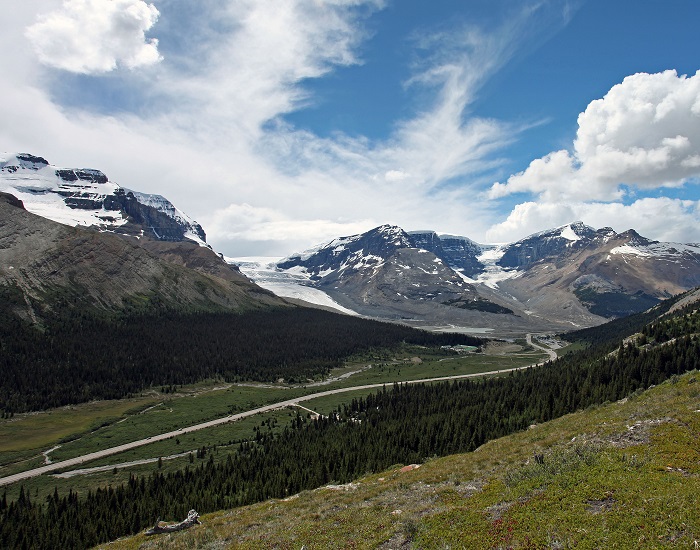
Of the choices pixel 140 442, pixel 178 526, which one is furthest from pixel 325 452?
pixel 140 442

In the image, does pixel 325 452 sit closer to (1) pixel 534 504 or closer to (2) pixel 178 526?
(2) pixel 178 526

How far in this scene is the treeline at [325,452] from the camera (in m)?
64.5

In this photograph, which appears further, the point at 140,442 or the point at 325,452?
the point at 140,442

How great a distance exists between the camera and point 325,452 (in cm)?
8531

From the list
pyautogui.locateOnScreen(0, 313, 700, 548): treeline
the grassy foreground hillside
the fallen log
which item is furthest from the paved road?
the grassy foreground hillside

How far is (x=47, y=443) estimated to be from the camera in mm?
114688

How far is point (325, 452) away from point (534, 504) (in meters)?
68.1

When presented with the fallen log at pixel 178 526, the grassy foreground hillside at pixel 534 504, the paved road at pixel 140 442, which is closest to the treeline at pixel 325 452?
the paved road at pixel 140 442

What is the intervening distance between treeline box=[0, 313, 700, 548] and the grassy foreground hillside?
2917 centimetres

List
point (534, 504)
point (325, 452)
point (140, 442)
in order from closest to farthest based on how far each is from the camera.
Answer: point (534, 504) < point (325, 452) < point (140, 442)

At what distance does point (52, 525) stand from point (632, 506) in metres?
76.9

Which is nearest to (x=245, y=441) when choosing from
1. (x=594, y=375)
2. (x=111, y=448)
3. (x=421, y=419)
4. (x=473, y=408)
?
(x=111, y=448)

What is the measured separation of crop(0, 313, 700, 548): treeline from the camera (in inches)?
2539

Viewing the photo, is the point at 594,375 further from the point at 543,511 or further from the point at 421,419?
the point at 543,511
